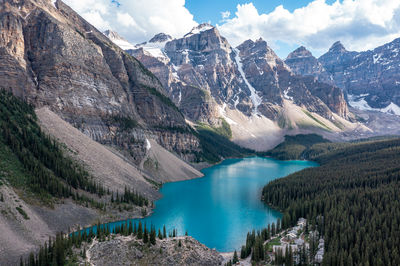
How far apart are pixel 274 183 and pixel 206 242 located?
5056cm

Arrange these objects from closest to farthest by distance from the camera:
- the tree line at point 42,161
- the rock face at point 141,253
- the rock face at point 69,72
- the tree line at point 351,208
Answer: the rock face at point 141,253 < the tree line at point 351,208 < the tree line at point 42,161 < the rock face at point 69,72

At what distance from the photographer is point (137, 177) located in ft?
307

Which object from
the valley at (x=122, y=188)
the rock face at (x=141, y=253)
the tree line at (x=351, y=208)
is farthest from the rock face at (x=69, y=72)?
the rock face at (x=141, y=253)

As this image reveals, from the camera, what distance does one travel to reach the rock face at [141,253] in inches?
1527

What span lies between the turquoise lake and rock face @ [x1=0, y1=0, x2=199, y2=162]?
95.5 feet

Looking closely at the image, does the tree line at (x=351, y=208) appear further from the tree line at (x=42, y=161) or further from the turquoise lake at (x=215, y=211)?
A: the tree line at (x=42, y=161)

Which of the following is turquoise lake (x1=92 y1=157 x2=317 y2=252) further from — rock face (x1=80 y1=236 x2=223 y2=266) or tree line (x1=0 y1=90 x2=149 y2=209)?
rock face (x1=80 y1=236 x2=223 y2=266)

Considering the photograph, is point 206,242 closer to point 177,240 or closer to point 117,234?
point 177,240

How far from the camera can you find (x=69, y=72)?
361 ft

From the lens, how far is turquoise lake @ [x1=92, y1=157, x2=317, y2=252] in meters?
60.5

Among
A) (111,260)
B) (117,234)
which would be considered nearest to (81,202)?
(117,234)

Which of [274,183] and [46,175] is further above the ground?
[46,175]

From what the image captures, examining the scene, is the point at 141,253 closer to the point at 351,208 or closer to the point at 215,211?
the point at 215,211

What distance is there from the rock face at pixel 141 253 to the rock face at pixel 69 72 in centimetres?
7280
